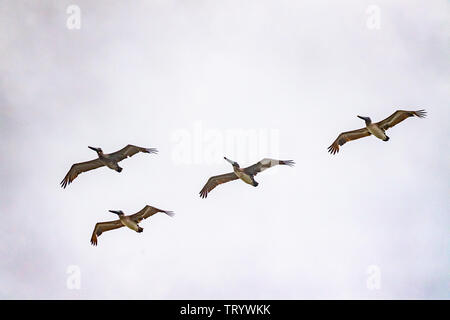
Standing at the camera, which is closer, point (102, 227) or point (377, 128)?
point (377, 128)

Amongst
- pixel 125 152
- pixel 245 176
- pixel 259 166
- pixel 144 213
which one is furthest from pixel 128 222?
pixel 259 166

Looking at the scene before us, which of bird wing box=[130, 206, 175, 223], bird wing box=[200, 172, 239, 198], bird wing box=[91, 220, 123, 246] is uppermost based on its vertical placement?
bird wing box=[200, 172, 239, 198]

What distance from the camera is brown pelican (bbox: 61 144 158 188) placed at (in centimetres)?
4541

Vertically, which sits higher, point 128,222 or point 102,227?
point 128,222

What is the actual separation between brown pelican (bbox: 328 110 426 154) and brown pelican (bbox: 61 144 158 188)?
9.86 metres

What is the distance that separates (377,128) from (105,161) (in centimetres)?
1422

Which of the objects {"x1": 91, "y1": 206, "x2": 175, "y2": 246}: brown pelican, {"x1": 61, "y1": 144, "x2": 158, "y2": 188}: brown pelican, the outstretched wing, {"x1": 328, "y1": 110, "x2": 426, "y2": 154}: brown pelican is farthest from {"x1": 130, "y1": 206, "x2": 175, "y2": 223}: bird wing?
{"x1": 328, "y1": 110, "x2": 426, "y2": 154}: brown pelican

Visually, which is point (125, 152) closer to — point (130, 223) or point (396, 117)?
point (130, 223)

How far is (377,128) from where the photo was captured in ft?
147

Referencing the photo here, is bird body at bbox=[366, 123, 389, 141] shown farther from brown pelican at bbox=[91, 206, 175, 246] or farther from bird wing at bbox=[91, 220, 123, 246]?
bird wing at bbox=[91, 220, 123, 246]

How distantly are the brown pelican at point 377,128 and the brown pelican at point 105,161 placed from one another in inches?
388
